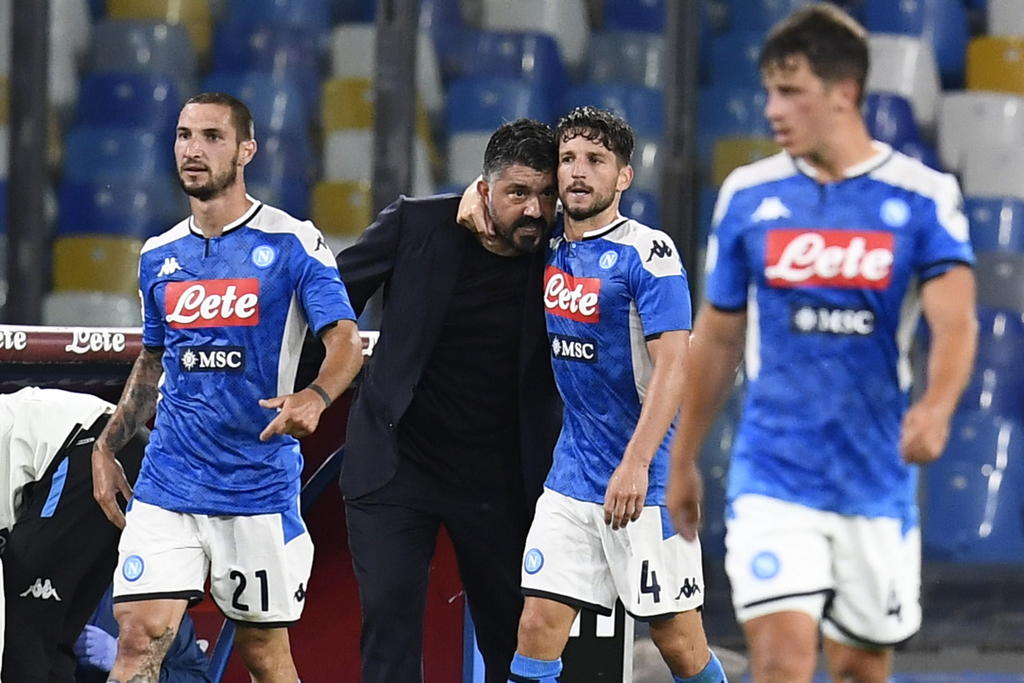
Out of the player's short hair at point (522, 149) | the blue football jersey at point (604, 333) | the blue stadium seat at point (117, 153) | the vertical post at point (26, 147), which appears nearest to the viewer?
the blue football jersey at point (604, 333)

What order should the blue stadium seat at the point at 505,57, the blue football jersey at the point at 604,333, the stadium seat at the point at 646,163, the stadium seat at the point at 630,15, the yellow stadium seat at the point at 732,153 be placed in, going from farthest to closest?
the stadium seat at the point at 630,15
the blue stadium seat at the point at 505,57
the stadium seat at the point at 646,163
the yellow stadium seat at the point at 732,153
the blue football jersey at the point at 604,333

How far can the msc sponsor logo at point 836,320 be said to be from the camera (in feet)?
12.1

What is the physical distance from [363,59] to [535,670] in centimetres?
Answer: 542

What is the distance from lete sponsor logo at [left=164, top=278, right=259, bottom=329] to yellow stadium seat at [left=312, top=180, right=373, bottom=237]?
13.6ft

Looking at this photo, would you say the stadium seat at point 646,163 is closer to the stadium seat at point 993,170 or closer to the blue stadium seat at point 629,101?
the blue stadium seat at point 629,101

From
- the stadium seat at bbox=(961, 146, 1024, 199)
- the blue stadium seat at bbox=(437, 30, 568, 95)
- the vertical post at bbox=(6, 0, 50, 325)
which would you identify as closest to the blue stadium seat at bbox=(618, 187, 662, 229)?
the blue stadium seat at bbox=(437, 30, 568, 95)

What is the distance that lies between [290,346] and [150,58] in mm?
5254

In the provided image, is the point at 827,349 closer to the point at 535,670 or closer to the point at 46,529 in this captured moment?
the point at 535,670

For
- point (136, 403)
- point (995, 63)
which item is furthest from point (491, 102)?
point (136, 403)

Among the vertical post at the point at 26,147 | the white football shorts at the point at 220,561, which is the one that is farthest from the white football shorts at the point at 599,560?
the vertical post at the point at 26,147

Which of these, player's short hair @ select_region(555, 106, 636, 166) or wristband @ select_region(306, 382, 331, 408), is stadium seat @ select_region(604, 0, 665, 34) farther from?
wristband @ select_region(306, 382, 331, 408)

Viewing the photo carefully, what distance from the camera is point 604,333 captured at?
4.80m

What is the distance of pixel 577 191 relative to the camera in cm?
482

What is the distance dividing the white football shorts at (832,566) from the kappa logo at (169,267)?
1734 mm
